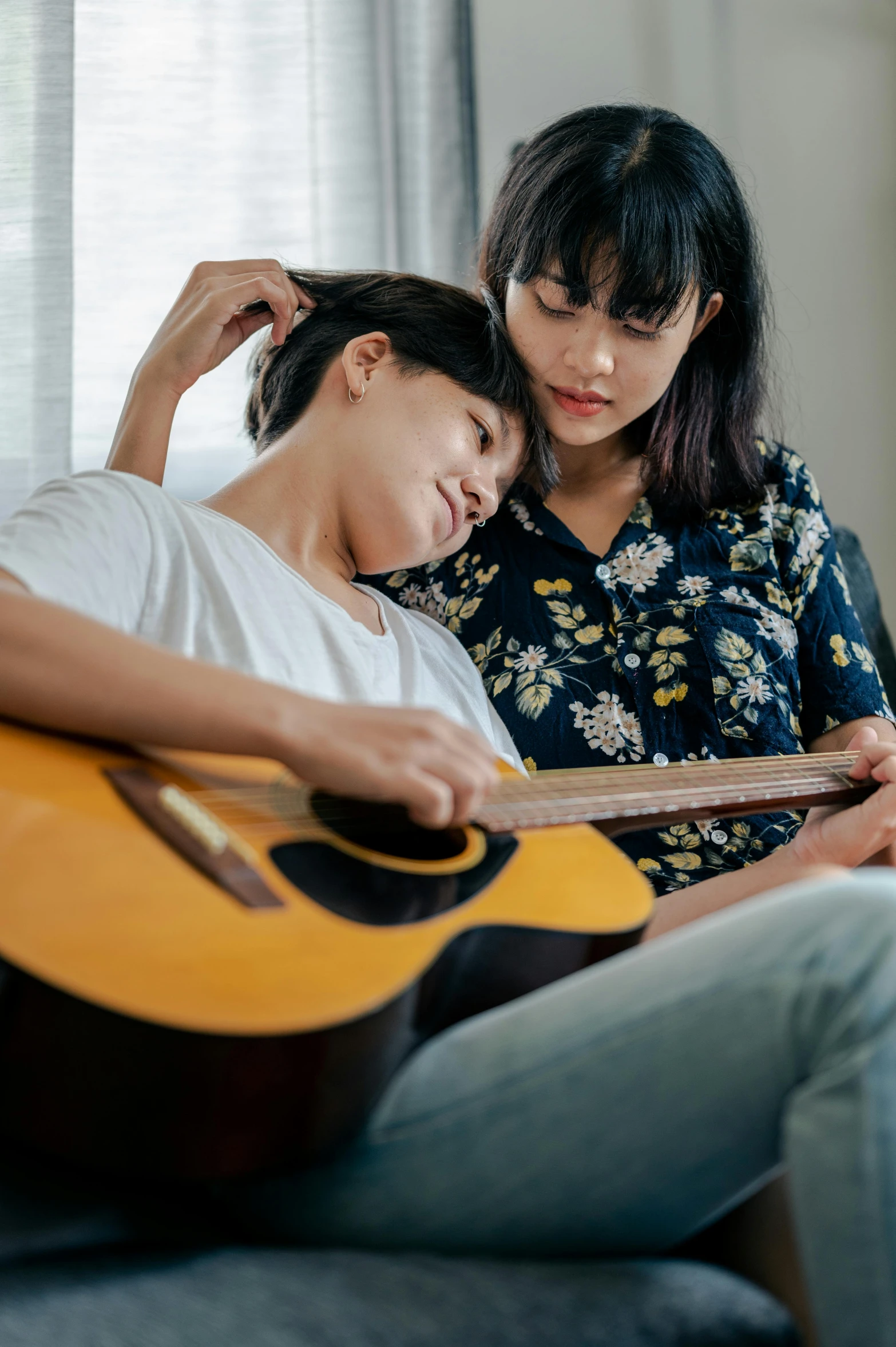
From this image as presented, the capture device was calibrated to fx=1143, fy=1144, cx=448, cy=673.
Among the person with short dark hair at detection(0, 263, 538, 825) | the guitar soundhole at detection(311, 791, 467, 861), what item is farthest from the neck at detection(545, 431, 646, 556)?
the guitar soundhole at detection(311, 791, 467, 861)

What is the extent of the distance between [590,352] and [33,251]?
0.92m

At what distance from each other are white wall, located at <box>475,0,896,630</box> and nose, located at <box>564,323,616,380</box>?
3.33ft

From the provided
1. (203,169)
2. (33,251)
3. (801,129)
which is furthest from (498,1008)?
(801,129)

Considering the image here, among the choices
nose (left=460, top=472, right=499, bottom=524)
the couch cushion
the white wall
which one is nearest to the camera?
the couch cushion

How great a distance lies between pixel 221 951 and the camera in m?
0.63

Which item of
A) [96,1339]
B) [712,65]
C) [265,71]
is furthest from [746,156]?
[96,1339]

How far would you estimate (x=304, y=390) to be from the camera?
4.39 feet

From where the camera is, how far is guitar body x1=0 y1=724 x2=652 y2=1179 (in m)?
0.60

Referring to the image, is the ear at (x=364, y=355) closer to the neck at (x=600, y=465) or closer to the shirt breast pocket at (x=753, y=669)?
the neck at (x=600, y=465)

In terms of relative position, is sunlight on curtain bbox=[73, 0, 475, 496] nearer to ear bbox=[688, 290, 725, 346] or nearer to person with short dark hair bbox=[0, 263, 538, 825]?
person with short dark hair bbox=[0, 263, 538, 825]

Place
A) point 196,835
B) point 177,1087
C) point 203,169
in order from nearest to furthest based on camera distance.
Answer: point 177,1087 → point 196,835 → point 203,169

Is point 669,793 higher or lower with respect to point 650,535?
lower

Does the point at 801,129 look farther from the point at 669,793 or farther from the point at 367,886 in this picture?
the point at 367,886

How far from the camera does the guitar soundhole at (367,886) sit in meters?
0.71
